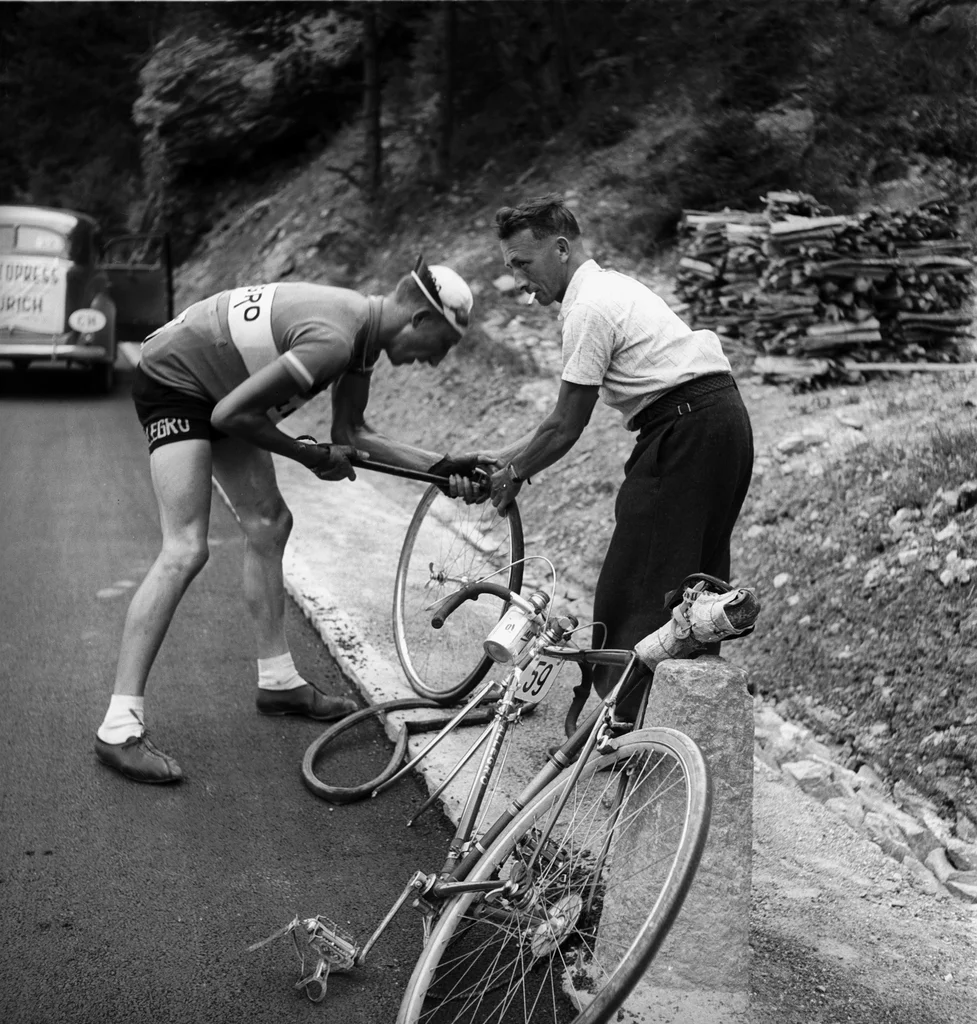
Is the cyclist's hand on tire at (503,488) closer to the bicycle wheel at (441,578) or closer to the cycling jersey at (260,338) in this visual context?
the bicycle wheel at (441,578)

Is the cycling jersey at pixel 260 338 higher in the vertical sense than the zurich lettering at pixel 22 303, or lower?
higher

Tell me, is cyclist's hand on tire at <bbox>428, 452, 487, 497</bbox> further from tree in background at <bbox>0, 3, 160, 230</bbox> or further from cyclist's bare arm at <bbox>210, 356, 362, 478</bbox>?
tree in background at <bbox>0, 3, 160, 230</bbox>

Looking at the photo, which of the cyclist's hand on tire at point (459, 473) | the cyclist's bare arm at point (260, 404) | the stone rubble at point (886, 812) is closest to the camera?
the stone rubble at point (886, 812)

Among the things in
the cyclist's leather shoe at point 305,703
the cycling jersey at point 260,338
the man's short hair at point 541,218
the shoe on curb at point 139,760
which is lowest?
the cyclist's leather shoe at point 305,703

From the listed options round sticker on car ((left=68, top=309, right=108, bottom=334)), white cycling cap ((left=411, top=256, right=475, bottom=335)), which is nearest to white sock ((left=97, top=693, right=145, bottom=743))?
white cycling cap ((left=411, top=256, right=475, bottom=335))

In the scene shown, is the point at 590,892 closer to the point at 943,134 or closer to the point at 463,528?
the point at 463,528

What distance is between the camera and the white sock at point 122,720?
414 cm

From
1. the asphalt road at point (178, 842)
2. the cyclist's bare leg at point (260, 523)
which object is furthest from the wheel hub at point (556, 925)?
the cyclist's bare leg at point (260, 523)

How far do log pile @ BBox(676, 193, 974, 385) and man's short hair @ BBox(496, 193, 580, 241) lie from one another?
16.6 feet

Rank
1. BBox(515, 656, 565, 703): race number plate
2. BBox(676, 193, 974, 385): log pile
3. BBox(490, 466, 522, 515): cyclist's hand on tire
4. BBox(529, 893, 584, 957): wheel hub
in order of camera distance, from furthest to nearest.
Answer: BBox(676, 193, 974, 385): log pile < BBox(490, 466, 522, 515): cyclist's hand on tire < BBox(515, 656, 565, 703): race number plate < BBox(529, 893, 584, 957): wheel hub

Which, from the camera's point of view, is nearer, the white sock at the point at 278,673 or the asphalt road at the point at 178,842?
the asphalt road at the point at 178,842

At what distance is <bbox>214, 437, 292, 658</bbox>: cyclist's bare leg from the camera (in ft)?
14.7

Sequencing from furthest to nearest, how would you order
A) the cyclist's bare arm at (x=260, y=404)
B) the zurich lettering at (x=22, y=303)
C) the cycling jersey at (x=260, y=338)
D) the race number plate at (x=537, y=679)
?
the zurich lettering at (x=22, y=303) < the cycling jersey at (x=260, y=338) < the cyclist's bare arm at (x=260, y=404) < the race number plate at (x=537, y=679)

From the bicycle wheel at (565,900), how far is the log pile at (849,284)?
600 centimetres
